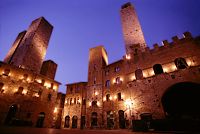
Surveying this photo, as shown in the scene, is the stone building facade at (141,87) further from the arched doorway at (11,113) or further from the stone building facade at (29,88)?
the arched doorway at (11,113)

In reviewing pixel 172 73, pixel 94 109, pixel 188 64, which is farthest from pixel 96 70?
pixel 188 64

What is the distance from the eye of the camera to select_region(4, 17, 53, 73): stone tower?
88.7ft

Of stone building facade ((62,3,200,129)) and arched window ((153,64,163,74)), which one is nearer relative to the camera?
stone building facade ((62,3,200,129))

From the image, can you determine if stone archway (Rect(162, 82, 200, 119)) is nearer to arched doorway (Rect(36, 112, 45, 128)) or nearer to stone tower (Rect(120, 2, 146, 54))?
stone tower (Rect(120, 2, 146, 54))

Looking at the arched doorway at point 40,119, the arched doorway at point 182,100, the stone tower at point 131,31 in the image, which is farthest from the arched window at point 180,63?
the arched doorway at point 40,119

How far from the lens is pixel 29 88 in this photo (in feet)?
75.6

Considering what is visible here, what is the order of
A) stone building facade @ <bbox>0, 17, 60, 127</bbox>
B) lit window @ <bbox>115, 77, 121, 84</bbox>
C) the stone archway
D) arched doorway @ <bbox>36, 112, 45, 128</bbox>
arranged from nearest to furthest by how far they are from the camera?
the stone archway
stone building facade @ <bbox>0, 17, 60, 127</bbox>
arched doorway @ <bbox>36, 112, 45, 128</bbox>
lit window @ <bbox>115, 77, 121, 84</bbox>

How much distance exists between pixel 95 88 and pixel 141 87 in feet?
37.3

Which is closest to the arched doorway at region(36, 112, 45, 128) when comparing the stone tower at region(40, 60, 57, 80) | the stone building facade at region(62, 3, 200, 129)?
the stone building facade at region(62, 3, 200, 129)

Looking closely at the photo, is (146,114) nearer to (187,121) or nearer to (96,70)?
(187,121)

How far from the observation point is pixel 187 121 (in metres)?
10.7

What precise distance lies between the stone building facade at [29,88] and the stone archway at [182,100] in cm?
2204

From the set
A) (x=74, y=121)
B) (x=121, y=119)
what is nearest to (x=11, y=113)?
(x=74, y=121)

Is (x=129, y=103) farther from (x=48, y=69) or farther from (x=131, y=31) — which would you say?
(x=48, y=69)
